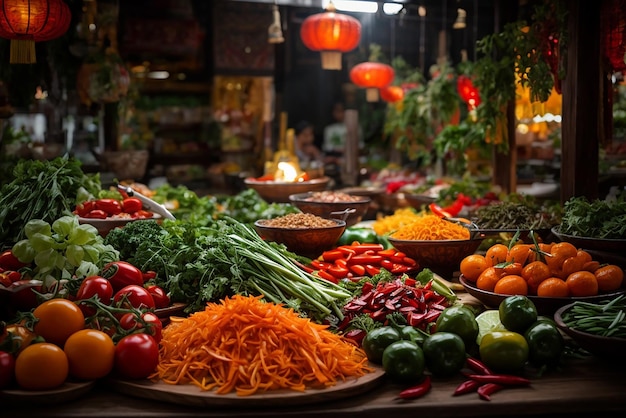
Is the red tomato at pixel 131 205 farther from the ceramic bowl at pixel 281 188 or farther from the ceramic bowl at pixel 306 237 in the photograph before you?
the ceramic bowl at pixel 281 188

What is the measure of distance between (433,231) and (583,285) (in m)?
1.21

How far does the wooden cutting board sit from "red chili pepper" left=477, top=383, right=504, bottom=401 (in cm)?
40

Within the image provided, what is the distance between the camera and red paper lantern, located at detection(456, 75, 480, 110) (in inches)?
293

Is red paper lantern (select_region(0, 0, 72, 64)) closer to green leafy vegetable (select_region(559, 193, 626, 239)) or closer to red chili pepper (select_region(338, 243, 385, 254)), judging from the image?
red chili pepper (select_region(338, 243, 385, 254))

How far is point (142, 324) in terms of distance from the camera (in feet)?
9.51

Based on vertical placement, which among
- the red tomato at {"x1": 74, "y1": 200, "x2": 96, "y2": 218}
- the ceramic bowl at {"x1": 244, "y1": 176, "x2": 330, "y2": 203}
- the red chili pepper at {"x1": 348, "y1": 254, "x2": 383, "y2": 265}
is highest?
the ceramic bowl at {"x1": 244, "y1": 176, "x2": 330, "y2": 203}

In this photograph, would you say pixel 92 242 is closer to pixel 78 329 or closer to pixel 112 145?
pixel 78 329

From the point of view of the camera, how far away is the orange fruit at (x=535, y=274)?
3.49 metres

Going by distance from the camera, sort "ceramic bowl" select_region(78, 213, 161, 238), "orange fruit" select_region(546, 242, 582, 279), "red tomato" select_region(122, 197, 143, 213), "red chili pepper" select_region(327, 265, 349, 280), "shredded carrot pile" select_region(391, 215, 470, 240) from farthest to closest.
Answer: "red tomato" select_region(122, 197, 143, 213) → "ceramic bowl" select_region(78, 213, 161, 238) → "shredded carrot pile" select_region(391, 215, 470, 240) → "red chili pepper" select_region(327, 265, 349, 280) → "orange fruit" select_region(546, 242, 582, 279)

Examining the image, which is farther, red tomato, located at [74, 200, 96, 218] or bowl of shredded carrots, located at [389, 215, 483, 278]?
red tomato, located at [74, 200, 96, 218]

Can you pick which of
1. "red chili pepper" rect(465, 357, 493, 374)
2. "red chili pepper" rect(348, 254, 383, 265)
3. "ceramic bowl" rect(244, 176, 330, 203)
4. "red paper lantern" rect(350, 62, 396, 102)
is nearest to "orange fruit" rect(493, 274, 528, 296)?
"red chili pepper" rect(465, 357, 493, 374)

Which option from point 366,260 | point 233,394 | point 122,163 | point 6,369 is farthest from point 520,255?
point 122,163

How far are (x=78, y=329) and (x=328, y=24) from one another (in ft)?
18.6

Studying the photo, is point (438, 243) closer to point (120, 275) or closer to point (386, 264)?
point (386, 264)
